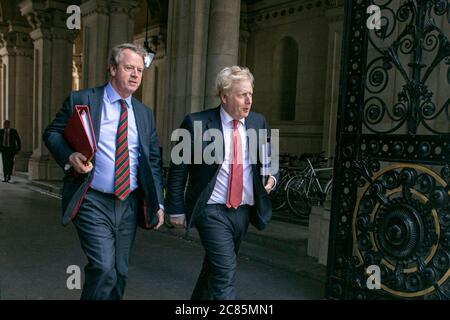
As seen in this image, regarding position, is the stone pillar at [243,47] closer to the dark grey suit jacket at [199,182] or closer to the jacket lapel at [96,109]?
the dark grey suit jacket at [199,182]

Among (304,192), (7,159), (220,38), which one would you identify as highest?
(220,38)

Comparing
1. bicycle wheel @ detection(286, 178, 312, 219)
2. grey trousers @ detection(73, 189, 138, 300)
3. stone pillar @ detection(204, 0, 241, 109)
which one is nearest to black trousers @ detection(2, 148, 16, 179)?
stone pillar @ detection(204, 0, 241, 109)

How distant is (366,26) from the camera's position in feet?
14.3

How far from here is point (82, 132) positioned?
122 inches

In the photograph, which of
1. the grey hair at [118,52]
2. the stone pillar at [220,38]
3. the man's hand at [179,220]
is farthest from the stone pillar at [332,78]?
the grey hair at [118,52]

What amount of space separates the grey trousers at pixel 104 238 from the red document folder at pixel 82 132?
32 cm

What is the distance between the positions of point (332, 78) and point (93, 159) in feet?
33.5

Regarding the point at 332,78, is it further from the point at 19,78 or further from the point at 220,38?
the point at 19,78

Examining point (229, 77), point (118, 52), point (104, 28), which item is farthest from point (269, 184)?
point (104, 28)

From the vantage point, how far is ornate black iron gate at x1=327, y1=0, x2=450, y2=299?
12.9 feet

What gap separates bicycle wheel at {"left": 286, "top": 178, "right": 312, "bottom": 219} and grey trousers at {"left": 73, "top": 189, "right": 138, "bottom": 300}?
6132mm

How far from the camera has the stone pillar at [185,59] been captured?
336 inches

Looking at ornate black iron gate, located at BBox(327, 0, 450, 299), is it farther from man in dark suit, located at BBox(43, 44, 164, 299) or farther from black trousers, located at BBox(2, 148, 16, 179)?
black trousers, located at BBox(2, 148, 16, 179)

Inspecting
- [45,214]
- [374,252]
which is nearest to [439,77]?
[374,252]
